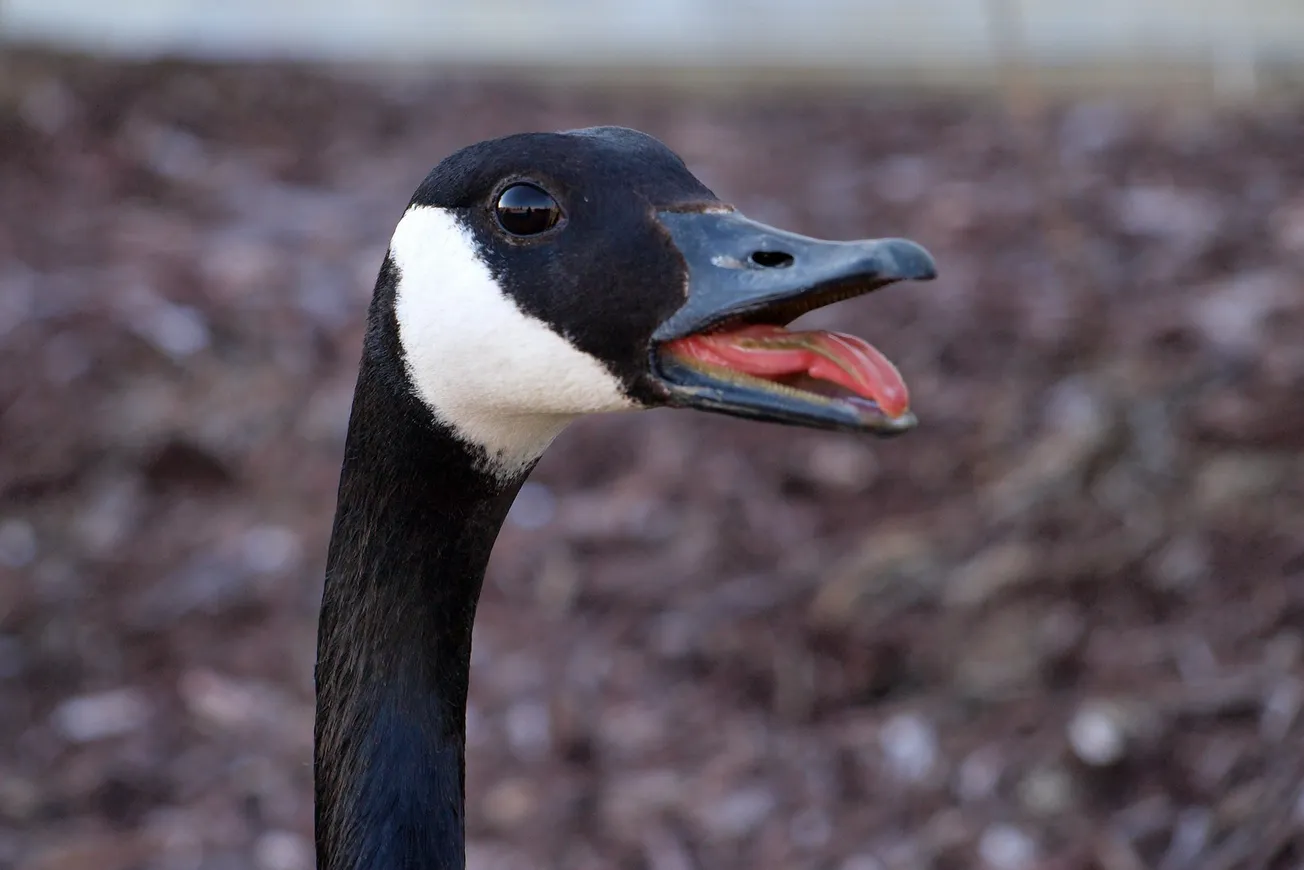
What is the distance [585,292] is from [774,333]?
0.22 m

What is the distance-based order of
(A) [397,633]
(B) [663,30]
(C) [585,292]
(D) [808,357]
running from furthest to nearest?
1. (B) [663,30]
2. (A) [397,633]
3. (C) [585,292]
4. (D) [808,357]

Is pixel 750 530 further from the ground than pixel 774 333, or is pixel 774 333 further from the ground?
pixel 750 530

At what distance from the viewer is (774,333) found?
5.22ft

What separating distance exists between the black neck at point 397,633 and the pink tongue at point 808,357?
0.36 m

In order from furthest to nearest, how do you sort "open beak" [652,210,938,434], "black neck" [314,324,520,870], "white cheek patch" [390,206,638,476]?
"black neck" [314,324,520,870], "white cheek patch" [390,206,638,476], "open beak" [652,210,938,434]

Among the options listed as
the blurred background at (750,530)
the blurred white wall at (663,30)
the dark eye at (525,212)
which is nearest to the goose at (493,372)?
the dark eye at (525,212)

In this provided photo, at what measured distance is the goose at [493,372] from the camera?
60.7 inches

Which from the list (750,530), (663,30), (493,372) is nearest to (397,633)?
(493,372)

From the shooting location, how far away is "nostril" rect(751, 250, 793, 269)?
1567 millimetres

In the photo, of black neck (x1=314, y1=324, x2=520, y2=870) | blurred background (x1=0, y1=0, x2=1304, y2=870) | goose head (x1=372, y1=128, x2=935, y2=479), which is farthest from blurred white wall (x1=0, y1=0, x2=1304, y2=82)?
goose head (x1=372, y1=128, x2=935, y2=479)

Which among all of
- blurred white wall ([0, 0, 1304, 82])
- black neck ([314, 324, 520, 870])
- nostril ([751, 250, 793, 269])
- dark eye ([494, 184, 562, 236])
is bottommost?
black neck ([314, 324, 520, 870])

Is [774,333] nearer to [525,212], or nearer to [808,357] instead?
[808,357]

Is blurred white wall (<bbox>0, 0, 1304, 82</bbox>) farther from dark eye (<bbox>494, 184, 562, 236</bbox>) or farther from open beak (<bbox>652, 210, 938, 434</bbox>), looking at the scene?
open beak (<bbox>652, 210, 938, 434</bbox>)

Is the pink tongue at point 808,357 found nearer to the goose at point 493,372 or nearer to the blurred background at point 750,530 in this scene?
the goose at point 493,372
